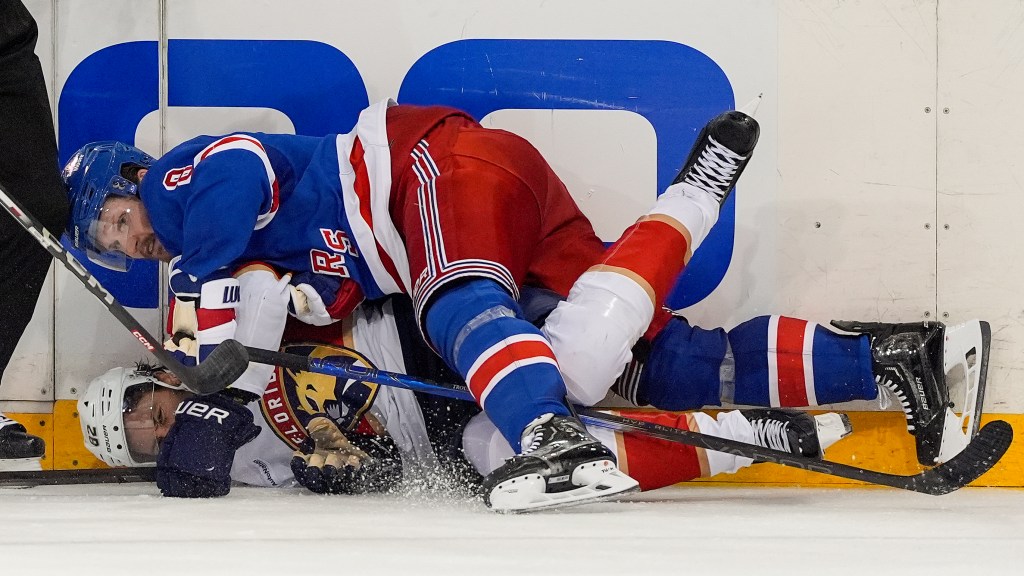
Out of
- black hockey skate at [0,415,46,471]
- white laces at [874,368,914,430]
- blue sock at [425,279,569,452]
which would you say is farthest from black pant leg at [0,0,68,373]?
white laces at [874,368,914,430]

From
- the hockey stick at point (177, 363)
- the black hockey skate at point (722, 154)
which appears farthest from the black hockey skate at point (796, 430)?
the hockey stick at point (177, 363)

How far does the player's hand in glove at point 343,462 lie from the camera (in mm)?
2057

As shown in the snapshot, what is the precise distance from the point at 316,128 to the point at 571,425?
130 cm

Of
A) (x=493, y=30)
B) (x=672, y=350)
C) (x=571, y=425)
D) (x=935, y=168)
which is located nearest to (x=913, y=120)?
(x=935, y=168)

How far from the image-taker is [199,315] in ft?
6.54

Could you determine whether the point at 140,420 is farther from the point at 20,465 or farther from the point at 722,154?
the point at 722,154

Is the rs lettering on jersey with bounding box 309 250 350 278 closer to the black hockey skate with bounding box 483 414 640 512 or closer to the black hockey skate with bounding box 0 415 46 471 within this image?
the black hockey skate with bounding box 0 415 46 471

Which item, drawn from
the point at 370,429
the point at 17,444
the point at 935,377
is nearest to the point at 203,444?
the point at 370,429

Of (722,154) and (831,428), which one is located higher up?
(722,154)

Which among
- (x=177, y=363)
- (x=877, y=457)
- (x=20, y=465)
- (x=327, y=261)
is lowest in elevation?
(x=20, y=465)

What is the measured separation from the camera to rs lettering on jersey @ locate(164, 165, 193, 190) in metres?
2.08

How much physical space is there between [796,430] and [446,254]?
2.57 feet

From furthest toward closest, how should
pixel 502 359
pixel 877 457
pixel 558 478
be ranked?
1. pixel 877 457
2. pixel 502 359
3. pixel 558 478

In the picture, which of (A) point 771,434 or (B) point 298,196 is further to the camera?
(B) point 298,196
